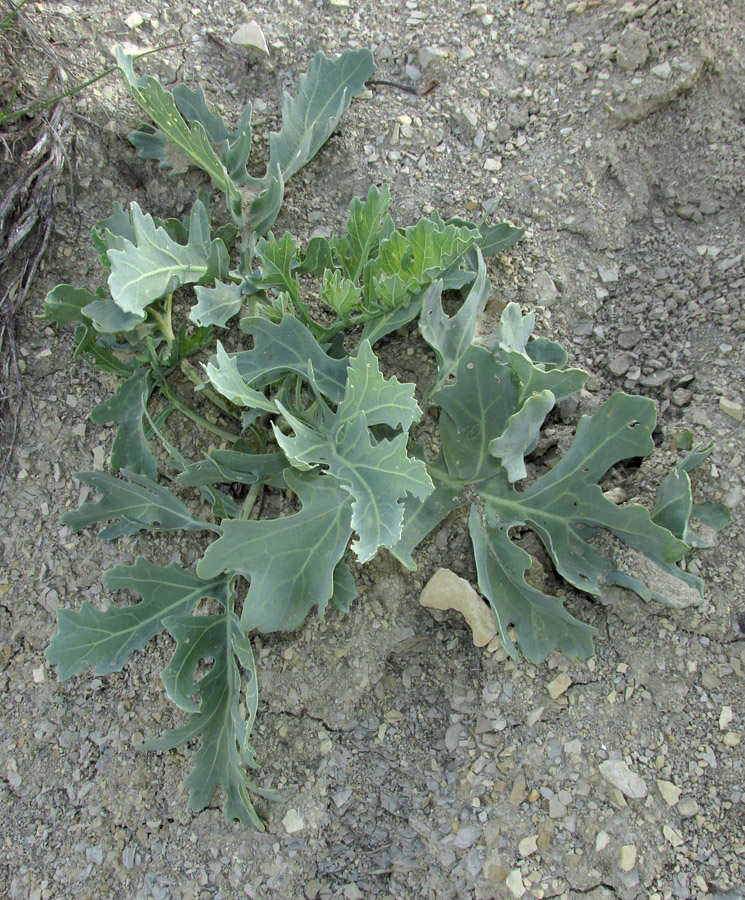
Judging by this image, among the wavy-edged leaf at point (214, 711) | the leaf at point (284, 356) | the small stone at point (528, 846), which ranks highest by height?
the leaf at point (284, 356)

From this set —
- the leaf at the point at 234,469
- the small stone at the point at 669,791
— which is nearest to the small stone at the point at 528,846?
the small stone at the point at 669,791

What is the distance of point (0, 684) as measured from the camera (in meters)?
1.88

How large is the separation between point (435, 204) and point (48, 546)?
4.71ft

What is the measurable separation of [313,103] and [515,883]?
2028mm

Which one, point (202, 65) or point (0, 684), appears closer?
point (0, 684)

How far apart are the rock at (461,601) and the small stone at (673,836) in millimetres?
532

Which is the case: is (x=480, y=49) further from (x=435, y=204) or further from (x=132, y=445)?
(x=132, y=445)

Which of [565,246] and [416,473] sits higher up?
[565,246]

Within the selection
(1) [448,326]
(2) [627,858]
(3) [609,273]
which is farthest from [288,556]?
(3) [609,273]

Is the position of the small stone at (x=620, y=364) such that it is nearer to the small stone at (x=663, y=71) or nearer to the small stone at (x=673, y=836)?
the small stone at (x=663, y=71)

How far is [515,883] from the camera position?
62.5 inches

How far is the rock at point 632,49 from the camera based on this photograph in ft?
7.24

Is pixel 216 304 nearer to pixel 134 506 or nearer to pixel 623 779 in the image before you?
pixel 134 506

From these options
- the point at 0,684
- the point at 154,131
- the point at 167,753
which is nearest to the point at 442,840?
the point at 167,753
